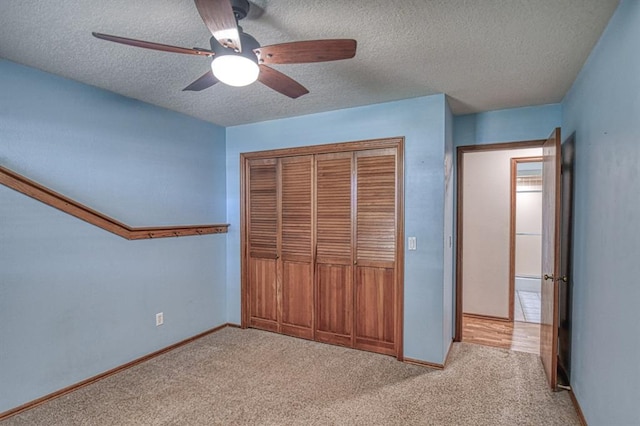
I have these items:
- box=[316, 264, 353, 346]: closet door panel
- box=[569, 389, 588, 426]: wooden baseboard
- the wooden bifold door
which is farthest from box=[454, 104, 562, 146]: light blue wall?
box=[569, 389, 588, 426]: wooden baseboard

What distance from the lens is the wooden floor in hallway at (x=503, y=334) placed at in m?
3.47

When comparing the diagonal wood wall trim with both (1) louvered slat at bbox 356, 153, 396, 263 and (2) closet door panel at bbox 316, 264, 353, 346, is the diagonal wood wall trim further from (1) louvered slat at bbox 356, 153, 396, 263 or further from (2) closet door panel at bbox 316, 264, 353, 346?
(1) louvered slat at bbox 356, 153, 396, 263

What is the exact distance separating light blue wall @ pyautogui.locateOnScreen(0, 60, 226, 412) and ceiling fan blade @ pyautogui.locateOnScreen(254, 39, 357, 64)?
5.96 feet

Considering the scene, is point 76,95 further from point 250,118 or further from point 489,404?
point 489,404

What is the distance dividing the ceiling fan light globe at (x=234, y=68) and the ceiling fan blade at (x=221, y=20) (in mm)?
64

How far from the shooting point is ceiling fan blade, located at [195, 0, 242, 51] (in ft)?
4.23

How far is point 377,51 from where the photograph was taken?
2.12m

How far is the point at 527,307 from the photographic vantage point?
4898mm

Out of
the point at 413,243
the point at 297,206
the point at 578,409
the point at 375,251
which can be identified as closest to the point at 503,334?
the point at 578,409

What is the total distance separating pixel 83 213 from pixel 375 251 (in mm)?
2468

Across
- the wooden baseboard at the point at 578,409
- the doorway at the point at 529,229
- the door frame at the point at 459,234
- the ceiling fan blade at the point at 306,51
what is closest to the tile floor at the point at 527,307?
the doorway at the point at 529,229

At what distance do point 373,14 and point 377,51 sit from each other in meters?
0.41

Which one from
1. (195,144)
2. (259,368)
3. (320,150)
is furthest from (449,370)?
(195,144)

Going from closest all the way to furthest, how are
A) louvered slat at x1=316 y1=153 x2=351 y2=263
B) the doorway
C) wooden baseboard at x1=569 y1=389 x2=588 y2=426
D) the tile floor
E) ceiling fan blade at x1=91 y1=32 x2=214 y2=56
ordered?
ceiling fan blade at x1=91 y1=32 x2=214 y2=56 < wooden baseboard at x1=569 y1=389 x2=588 y2=426 < louvered slat at x1=316 y1=153 x2=351 y2=263 < the tile floor < the doorway
